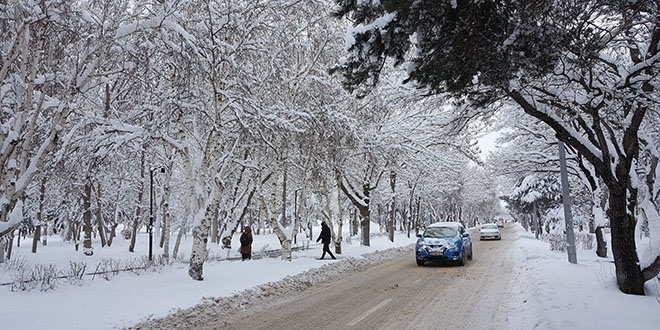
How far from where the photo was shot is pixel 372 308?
8.66m

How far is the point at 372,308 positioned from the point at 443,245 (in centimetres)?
892

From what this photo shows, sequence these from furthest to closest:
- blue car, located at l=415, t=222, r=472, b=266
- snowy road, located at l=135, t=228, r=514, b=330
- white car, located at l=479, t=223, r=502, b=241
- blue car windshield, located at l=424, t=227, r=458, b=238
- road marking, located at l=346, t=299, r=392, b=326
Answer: white car, located at l=479, t=223, r=502, b=241, blue car windshield, located at l=424, t=227, r=458, b=238, blue car, located at l=415, t=222, r=472, b=266, road marking, located at l=346, t=299, r=392, b=326, snowy road, located at l=135, t=228, r=514, b=330

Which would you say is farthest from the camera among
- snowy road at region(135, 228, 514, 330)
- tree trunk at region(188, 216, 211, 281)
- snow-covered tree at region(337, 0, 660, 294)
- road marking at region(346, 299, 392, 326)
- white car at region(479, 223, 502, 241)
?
white car at region(479, 223, 502, 241)

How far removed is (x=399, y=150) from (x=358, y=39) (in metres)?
Answer: 15.8

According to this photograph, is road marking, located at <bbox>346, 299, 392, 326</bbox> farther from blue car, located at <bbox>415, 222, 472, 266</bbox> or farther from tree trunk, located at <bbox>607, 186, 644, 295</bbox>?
blue car, located at <bbox>415, 222, 472, 266</bbox>

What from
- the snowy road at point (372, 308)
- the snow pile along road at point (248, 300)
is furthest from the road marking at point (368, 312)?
the snow pile along road at point (248, 300)

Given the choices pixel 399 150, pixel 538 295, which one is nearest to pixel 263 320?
pixel 538 295

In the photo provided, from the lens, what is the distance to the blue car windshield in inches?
688

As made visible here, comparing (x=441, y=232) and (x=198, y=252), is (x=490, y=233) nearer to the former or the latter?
(x=441, y=232)

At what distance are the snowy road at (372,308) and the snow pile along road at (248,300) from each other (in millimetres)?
20

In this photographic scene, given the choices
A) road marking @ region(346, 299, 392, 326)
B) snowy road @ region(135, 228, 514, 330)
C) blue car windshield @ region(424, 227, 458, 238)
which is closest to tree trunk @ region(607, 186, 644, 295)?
snowy road @ region(135, 228, 514, 330)

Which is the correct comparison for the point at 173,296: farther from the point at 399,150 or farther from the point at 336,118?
the point at 399,150

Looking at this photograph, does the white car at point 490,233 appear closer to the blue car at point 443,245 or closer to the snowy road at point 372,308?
the blue car at point 443,245

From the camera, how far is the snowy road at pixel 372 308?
24.1 ft
